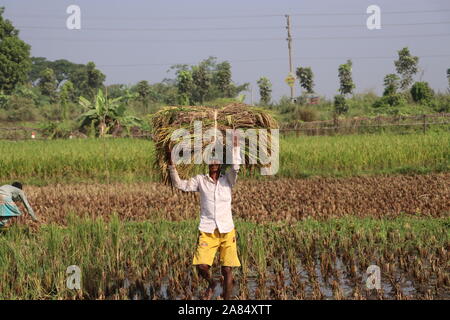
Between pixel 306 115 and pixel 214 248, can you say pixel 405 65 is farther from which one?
pixel 214 248

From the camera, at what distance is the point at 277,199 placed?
8781 mm

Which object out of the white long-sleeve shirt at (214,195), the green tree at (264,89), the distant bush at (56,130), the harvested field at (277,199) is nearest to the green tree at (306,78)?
the green tree at (264,89)

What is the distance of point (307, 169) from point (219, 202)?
780cm

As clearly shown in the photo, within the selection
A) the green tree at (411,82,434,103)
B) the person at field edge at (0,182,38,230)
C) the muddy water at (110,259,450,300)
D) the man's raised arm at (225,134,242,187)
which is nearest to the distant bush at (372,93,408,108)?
the green tree at (411,82,434,103)

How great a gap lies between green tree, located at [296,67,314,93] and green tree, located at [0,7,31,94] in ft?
54.3

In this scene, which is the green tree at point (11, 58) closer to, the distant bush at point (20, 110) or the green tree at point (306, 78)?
the distant bush at point (20, 110)

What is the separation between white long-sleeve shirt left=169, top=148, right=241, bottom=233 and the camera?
4391 millimetres

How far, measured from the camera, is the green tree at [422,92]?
25844 mm

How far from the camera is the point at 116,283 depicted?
4.83 m

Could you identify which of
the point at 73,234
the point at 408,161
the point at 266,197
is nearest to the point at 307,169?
the point at 408,161

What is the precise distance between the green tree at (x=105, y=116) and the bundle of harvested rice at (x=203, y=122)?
14.5 meters

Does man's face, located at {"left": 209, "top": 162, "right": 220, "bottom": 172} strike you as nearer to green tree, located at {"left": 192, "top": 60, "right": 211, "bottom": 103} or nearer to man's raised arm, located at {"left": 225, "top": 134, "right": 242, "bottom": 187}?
man's raised arm, located at {"left": 225, "top": 134, "right": 242, "bottom": 187}
